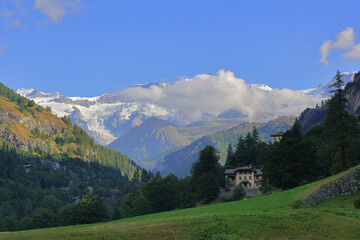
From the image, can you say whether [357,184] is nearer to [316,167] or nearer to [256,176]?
[316,167]

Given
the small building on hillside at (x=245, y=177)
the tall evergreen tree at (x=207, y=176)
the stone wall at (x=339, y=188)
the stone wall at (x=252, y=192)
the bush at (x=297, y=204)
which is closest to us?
the bush at (x=297, y=204)

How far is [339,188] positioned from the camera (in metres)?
50.7

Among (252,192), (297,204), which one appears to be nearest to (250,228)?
(297,204)

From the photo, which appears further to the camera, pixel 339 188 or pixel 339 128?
pixel 339 128

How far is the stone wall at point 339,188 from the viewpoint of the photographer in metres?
47.8

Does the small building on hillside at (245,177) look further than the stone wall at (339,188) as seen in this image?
Yes

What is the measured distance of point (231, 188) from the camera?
12419 centimetres

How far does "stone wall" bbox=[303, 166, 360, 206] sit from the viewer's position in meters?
47.8

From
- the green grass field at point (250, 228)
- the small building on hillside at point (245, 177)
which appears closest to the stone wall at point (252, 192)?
the small building on hillside at point (245, 177)

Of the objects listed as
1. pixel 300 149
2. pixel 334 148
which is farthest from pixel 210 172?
pixel 334 148

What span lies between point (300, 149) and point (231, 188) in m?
51.4

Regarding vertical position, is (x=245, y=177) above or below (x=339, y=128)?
below

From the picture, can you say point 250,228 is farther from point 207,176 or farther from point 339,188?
point 207,176

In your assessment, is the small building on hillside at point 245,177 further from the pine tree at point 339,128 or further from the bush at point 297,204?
the bush at point 297,204
